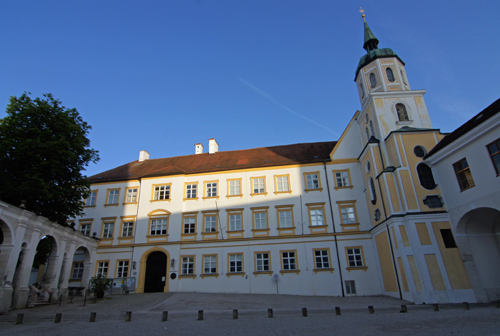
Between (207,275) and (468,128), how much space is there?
1939cm

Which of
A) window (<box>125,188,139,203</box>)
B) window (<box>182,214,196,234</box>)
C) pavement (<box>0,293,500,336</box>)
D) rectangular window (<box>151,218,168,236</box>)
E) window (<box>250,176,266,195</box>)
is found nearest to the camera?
pavement (<box>0,293,500,336</box>)

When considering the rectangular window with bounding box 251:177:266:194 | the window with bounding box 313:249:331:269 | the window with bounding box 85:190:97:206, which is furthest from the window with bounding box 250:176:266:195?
the window with bounding box 85:190:97:206

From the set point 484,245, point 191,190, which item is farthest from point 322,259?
point 191,190

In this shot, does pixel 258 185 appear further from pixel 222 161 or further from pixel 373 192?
pixel 373 192

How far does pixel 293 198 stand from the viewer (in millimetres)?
25344

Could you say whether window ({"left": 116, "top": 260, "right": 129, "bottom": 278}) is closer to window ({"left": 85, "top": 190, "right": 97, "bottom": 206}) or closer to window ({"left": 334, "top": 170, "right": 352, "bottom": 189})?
window ({"left": 85, "top": 190, "right": 97, "bottom": 206})

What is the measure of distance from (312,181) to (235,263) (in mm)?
9006

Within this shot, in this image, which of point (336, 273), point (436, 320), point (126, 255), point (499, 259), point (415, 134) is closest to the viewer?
point (436, 320)

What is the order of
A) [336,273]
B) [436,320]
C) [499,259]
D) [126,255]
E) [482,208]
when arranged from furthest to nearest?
[126,255], [336,273], [499,259], [482,208], [436,320]

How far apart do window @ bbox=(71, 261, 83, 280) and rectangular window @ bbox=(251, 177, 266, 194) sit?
15.3 m

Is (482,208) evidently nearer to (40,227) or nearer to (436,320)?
(436,320)

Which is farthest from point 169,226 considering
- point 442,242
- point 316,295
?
point 442,242

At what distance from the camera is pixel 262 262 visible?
77.9ft

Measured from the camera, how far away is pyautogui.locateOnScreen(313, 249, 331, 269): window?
23000 millimetres
